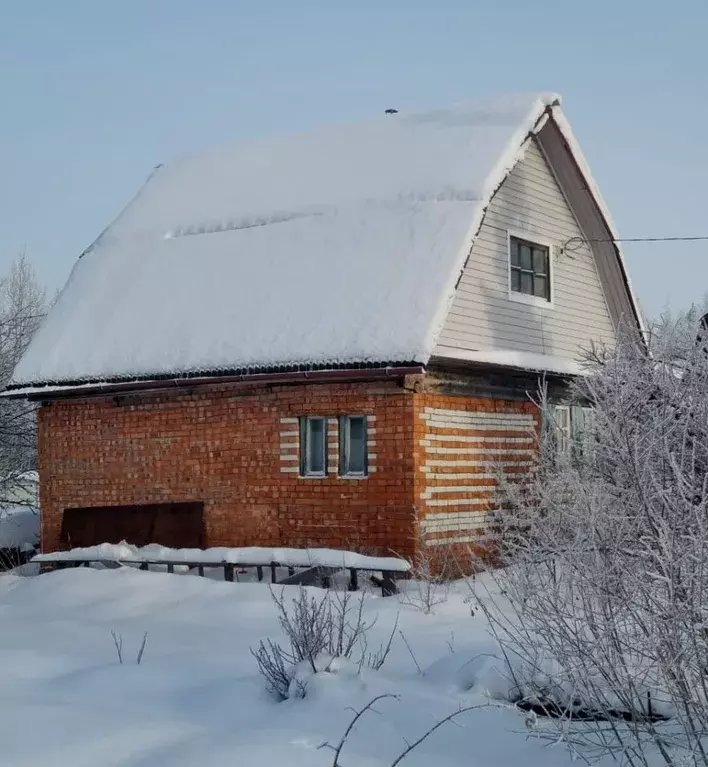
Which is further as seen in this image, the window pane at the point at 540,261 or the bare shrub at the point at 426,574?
the window pane at the point at 540,261

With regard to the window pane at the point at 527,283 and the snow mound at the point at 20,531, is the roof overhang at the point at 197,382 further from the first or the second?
the snow mound at the point at 20,531

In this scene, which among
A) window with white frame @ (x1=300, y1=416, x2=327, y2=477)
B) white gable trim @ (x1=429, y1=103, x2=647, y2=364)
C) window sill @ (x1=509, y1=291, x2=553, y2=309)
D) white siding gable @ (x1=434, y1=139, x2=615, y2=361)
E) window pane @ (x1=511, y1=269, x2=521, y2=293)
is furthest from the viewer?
window pane @ (x1=511, y1=269, x2=521, y2=293)

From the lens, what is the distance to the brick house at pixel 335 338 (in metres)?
13.3

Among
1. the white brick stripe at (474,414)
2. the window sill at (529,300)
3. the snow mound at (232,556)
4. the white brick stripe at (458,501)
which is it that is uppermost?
the window sill at (529,300)

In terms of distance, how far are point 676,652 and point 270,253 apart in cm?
1053

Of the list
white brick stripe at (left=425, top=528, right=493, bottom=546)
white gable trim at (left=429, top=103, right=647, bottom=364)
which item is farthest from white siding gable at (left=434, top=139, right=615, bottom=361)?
white brick stripe at (left=425, top=528, right=493, bottom=546)

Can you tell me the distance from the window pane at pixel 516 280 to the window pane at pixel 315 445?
3702mm

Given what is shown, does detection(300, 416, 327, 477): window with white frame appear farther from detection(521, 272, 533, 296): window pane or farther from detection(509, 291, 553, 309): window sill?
→ detection(521, 272, 533, 296): window pane

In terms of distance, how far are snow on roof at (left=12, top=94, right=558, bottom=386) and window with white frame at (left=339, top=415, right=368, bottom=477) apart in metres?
1.18

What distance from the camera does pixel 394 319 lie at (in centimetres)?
1273

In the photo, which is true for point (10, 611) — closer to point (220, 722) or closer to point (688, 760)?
point (220, 722)

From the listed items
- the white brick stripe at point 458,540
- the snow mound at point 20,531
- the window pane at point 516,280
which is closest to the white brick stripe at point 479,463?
the white brick stripe at point 458,540

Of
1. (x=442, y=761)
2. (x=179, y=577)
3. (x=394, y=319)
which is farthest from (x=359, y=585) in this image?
(x=442, y=761)

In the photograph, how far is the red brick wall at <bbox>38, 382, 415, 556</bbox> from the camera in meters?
13.3
